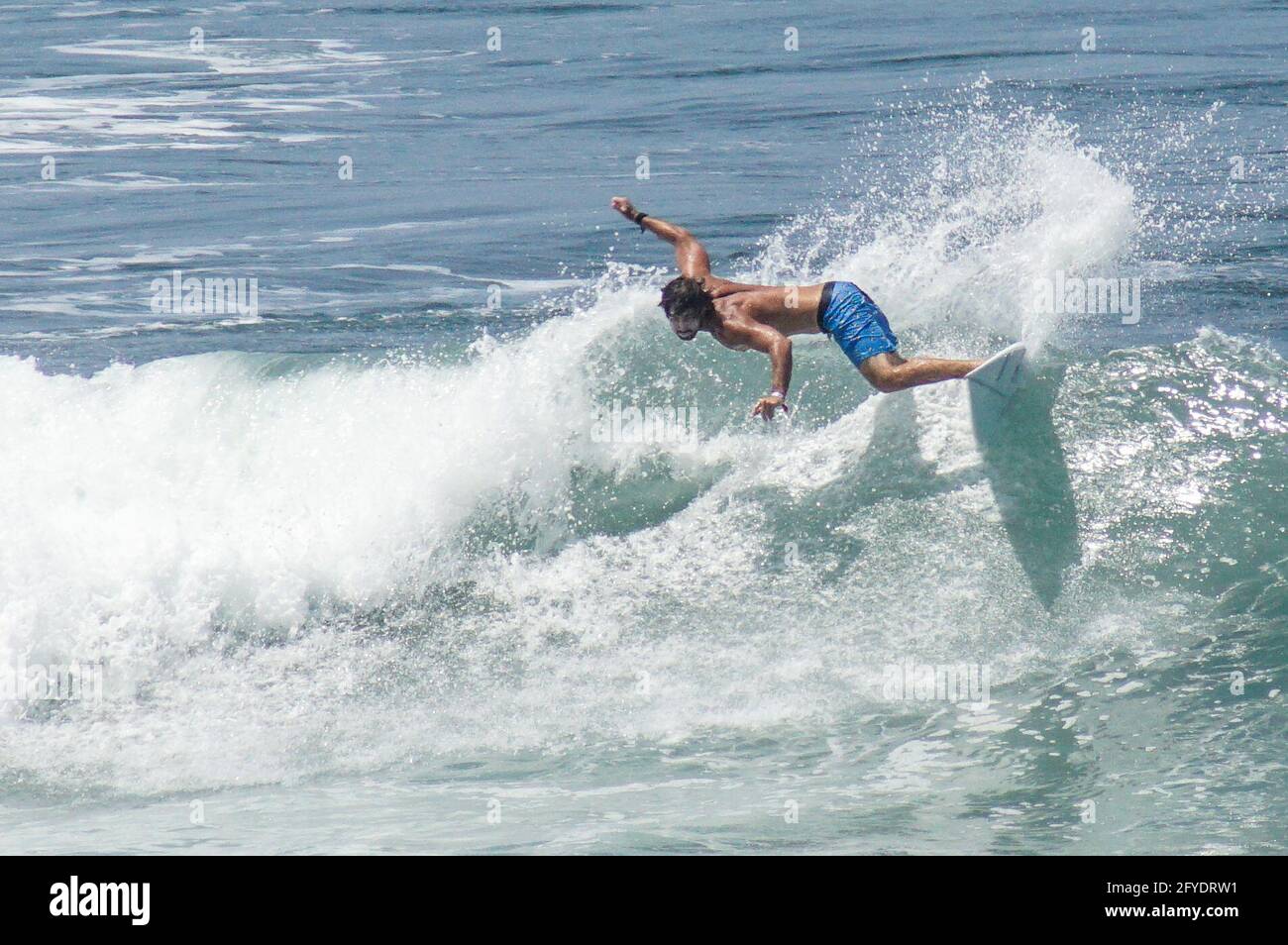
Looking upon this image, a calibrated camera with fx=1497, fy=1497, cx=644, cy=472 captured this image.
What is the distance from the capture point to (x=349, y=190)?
18.5 metres

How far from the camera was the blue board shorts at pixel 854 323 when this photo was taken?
823cm

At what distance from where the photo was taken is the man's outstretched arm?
8.33 meters

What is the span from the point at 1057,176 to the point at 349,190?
997 cm

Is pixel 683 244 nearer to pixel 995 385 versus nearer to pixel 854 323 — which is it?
pixel 854 323

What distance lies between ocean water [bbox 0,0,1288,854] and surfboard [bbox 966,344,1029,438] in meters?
0.16

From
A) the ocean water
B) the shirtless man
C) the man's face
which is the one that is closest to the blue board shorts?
the shirtless man

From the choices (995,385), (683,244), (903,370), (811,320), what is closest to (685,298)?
(683,244)

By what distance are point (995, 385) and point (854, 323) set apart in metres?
1.08

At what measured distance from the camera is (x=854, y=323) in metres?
8.25

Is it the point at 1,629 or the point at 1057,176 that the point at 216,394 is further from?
the point at 1057,176

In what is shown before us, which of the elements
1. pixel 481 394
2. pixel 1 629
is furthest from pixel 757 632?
pixel 1 629

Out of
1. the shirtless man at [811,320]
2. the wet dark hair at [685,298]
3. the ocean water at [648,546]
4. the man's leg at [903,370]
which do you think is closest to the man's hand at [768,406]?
the shirtless man at [811,320]

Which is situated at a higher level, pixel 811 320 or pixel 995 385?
pixel 811 320

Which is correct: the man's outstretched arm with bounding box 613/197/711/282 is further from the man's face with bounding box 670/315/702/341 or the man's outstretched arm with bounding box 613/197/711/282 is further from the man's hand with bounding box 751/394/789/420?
the man's hand with bounding box 751/394/789/420
